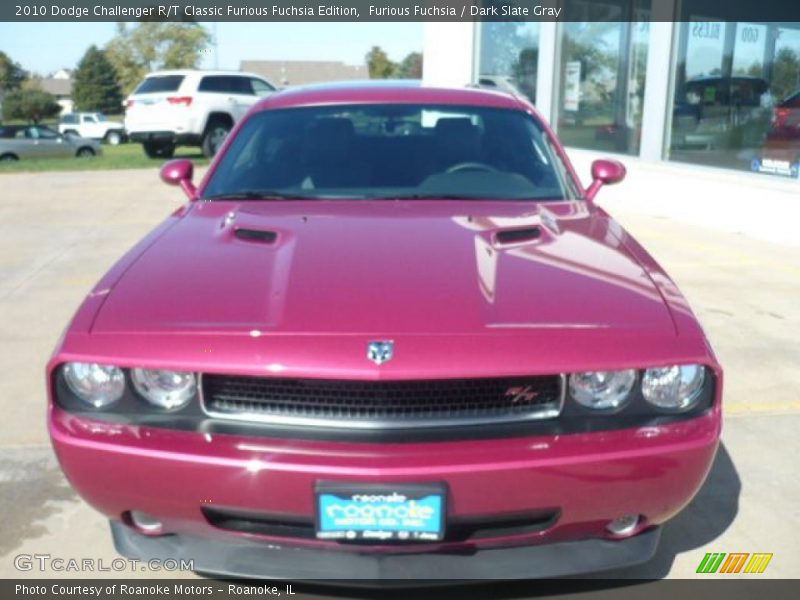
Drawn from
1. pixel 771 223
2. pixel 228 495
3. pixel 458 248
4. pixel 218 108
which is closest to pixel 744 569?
pixel 458 248

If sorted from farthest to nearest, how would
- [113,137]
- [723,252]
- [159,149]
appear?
[113,137] < [159,149] < [723,252]

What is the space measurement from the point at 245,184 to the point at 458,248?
1.24 m

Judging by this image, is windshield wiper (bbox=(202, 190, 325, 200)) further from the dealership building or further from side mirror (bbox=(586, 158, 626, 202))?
the dealership building

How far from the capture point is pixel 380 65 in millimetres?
76188

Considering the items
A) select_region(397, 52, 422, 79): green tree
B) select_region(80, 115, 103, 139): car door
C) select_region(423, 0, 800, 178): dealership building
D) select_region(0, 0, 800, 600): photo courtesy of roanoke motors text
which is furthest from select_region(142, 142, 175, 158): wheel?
select_region(397, 52, 422, 79): green tree

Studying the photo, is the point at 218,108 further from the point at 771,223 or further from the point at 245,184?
the point at 245,184

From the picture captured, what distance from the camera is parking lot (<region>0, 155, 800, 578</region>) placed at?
9.61 ft

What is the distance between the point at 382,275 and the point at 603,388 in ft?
2.37

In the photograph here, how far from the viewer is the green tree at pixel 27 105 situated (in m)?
68.3

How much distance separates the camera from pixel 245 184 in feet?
11.5

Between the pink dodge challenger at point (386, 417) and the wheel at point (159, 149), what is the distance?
16262 millimetres

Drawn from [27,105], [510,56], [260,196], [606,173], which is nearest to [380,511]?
[260,196]

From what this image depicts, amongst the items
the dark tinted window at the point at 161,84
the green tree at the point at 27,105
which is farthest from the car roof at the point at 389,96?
the green tree at the point at 27,105

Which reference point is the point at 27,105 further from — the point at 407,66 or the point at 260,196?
the point at 260,196
